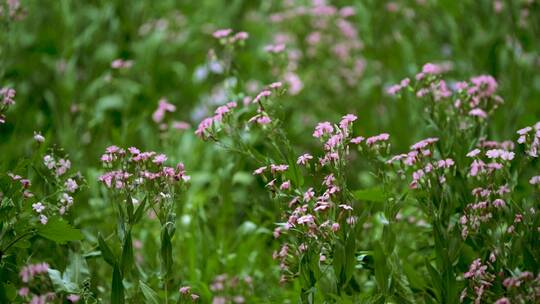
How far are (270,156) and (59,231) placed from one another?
108 cm

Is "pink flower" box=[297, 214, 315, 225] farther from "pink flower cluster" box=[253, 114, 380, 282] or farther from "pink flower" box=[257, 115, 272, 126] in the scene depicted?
"pink flower" box=[257, 115, 272, 126]

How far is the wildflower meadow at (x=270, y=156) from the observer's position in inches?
80.8

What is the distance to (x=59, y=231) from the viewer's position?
2061 millimetres

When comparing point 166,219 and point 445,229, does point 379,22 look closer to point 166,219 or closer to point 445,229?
point 445,229

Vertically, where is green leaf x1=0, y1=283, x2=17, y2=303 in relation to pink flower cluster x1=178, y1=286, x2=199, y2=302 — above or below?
above

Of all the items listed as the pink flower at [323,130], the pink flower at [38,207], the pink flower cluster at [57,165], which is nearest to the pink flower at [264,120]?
the pink flower at [323,130]

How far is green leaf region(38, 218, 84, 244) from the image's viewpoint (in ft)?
6.70

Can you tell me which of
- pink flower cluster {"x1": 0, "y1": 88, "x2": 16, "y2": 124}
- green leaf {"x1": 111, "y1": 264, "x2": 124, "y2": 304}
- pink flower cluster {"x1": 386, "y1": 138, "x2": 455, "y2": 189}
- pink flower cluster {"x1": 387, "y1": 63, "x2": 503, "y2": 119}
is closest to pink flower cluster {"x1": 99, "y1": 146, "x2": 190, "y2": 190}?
green leaf {"x1": 111, "y1": 264, "x2": 124, "y2": 304}

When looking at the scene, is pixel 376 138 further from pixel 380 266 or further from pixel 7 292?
pixel 7 292

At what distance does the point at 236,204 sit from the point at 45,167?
6.05 feet

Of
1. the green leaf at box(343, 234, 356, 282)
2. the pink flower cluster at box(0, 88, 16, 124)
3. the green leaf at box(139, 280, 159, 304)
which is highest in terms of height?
the pink flower cluster at box(0, 88, 16, 124)

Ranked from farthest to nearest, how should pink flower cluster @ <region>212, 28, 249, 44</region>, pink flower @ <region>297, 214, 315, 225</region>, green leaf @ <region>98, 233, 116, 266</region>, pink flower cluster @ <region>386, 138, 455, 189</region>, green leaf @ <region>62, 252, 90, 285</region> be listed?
1. pink flower cluster @ <region>212, 28, 249, 44</region>
2. green leaf @ <region>62, 252, 90, 285</region>
3. pink flower cluster @ <region>386, 138, 455, 189</region>
4. green leaf @ <region>98, 233, 116, 266</region>
5. pink flower @ <region>297, 214, 315, 225</region>

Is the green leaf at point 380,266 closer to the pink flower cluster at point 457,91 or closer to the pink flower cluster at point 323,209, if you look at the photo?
the pink flower cluster at point 323,209

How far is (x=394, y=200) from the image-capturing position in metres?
2.18
